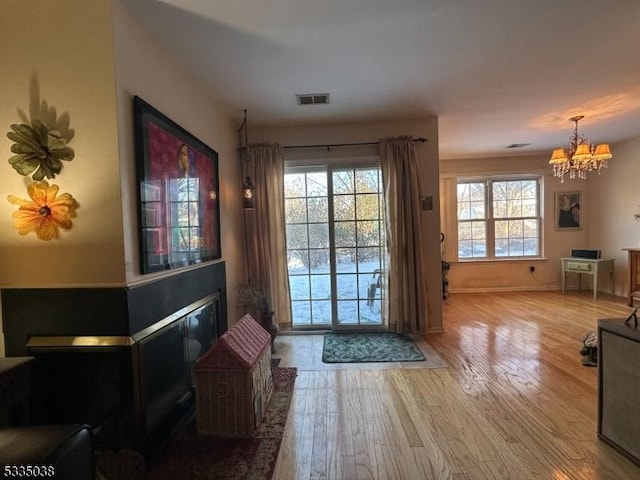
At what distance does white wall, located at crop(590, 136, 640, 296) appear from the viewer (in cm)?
495

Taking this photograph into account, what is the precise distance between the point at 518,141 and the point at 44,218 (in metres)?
5.71

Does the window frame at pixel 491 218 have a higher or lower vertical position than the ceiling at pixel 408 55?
lower

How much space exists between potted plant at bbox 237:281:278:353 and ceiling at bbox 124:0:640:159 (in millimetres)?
1915

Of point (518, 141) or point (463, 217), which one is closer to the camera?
point (518, 141)

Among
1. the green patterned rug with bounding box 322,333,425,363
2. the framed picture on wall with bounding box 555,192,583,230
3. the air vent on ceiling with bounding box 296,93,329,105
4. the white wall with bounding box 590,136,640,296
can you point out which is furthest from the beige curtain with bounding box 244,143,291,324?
the white wall with bounding box 590,136,640,296

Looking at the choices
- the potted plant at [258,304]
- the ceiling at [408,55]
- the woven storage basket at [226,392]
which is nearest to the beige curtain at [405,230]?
the ceiling at [408,55]

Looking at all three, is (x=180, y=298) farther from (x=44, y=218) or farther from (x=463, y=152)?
(x=463, y=152)

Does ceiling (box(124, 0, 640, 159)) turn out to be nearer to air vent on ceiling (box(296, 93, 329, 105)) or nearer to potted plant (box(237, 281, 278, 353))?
air vent on ceiling (box(296, 93, 329, 105))

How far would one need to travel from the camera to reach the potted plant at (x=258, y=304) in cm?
337

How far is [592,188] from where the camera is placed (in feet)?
18.9

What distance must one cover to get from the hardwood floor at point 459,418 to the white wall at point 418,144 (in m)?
0.69

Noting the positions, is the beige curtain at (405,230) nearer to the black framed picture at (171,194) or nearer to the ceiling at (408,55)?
the ceiling at (408,55)

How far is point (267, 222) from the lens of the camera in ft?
12.3

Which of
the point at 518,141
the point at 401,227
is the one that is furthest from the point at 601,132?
the point at 401,227
